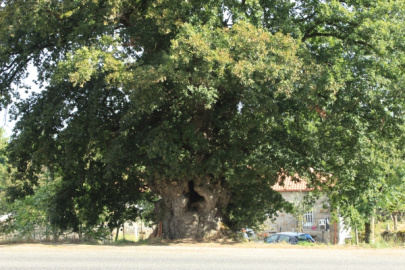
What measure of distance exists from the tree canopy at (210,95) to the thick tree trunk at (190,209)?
2.0 inches

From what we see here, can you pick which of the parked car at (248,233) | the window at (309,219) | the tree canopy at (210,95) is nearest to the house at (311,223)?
the window at (309,219)

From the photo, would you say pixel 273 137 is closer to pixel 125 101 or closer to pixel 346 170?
pixel 346 170

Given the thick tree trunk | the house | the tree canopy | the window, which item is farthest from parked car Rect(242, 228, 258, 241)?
the window

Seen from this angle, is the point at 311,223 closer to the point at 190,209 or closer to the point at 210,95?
the point at 190,209

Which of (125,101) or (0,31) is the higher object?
(0,31)

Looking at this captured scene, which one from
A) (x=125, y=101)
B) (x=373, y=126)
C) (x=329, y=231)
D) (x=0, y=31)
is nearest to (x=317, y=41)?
(x=373, y=126)

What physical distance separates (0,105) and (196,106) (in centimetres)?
774

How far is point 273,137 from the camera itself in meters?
16.0

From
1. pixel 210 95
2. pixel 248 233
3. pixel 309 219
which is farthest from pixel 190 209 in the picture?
pixel 309 219

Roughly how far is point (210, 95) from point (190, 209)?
A: 6.63m

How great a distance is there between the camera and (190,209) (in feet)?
60.1

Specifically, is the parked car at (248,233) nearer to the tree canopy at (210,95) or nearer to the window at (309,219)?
the tree canopy at (210,95)

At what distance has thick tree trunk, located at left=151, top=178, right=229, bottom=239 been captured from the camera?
17.9m

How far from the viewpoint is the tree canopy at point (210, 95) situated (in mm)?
13492
